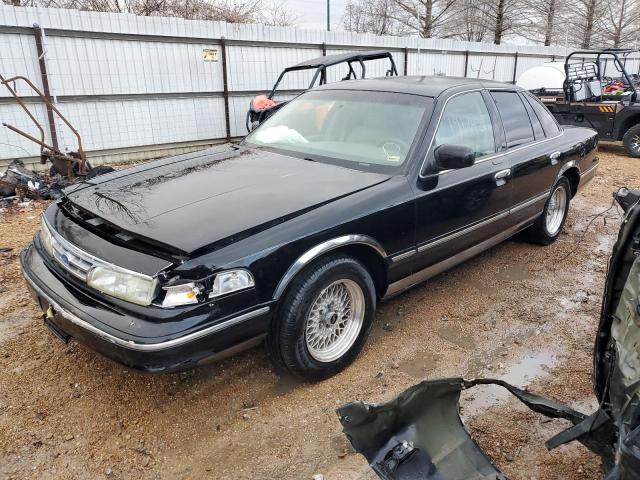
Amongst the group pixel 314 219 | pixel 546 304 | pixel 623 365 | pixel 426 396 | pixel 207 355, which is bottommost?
pixel 546 304

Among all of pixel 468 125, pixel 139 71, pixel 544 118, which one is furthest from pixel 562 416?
pixel 139 71

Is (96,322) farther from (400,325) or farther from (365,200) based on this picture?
(400,325)

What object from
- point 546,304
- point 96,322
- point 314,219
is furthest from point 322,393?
point 546,304

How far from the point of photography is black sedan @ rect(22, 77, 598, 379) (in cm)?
230

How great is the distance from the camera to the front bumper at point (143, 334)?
2202 mm

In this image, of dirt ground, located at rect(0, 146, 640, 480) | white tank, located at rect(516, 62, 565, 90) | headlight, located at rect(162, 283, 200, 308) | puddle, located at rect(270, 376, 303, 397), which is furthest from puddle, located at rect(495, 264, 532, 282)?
white tank, located at rect(516, 62, 565, 90)

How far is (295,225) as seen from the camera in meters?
2.60

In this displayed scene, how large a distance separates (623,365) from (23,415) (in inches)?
111

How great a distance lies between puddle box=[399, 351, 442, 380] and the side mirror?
4.16 feet

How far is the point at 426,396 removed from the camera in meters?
2.26

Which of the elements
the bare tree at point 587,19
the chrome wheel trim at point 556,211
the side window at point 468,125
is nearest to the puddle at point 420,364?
the side window at point 468,125

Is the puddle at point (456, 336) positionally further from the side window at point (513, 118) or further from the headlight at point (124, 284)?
the headlight at point (124, 284)

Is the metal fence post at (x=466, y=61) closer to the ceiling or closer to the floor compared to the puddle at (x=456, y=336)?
closer to the ceiling

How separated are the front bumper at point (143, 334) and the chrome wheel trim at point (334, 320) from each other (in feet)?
1.35
